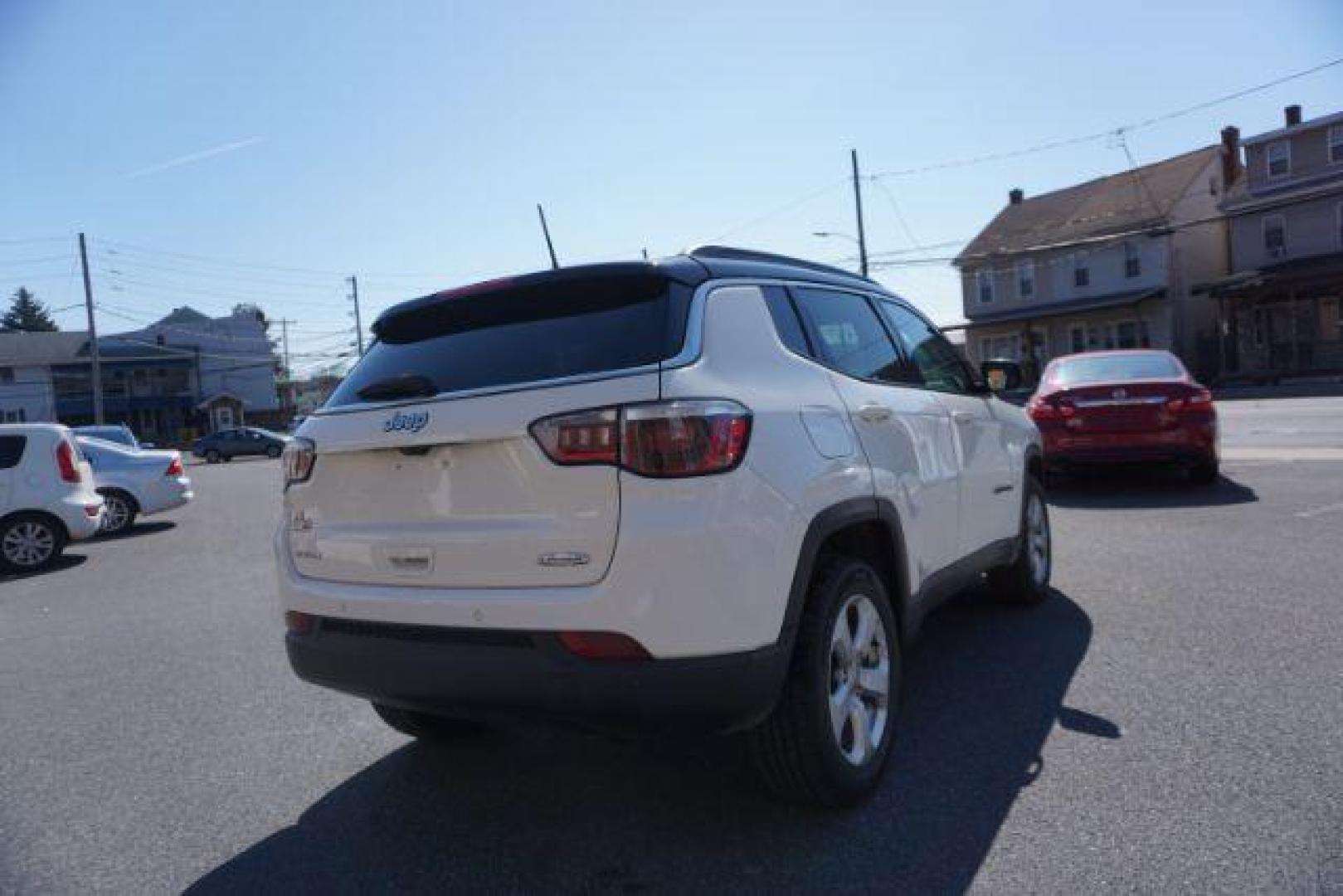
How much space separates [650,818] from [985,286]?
143ft

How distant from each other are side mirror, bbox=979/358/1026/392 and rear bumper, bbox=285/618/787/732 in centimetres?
326

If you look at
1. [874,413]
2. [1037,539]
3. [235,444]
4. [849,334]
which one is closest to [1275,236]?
[1037,539]

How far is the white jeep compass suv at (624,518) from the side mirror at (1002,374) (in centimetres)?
199

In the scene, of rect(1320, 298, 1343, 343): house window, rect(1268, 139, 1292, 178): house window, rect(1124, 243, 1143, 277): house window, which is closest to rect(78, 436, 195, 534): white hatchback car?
rect(1124, 243, 1143, 277): house window

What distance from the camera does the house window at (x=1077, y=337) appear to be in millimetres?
39688

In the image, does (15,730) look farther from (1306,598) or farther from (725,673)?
(1306,598)

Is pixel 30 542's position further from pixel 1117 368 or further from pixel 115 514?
pixel 1117 368

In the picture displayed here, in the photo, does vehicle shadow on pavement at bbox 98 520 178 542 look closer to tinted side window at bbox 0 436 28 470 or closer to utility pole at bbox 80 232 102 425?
tinted side window at bbox 0 436 28 470

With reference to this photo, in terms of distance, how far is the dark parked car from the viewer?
43594 mm

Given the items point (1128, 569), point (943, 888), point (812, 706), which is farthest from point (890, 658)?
point (1128, 569)

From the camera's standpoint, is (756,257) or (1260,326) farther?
(1260,326)

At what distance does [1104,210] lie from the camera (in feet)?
128

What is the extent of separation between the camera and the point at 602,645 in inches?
101

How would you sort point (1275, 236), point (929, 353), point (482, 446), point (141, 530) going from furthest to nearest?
1. point (1275, 236)
2. point (141, 530)
3. point (929, 353)
4. point (482, 446)
